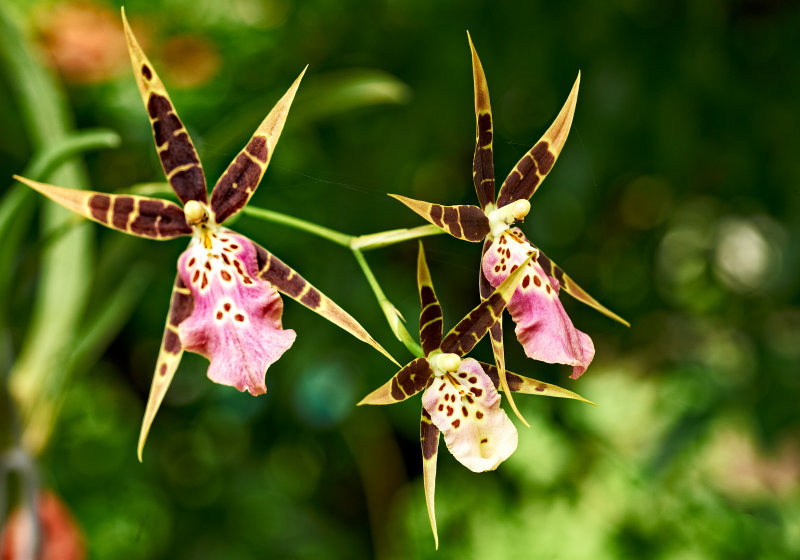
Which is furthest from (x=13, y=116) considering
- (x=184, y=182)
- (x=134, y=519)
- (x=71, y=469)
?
(x=184, y=182)

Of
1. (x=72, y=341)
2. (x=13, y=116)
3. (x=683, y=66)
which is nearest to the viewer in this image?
(x=72, y=341)

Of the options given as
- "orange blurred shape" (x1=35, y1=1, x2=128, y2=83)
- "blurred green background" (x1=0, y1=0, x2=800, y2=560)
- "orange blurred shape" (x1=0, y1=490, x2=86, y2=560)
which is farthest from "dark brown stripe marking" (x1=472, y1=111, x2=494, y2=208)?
"orange blurred shape" (x1=35, y1=1, x2=128, y2=83)

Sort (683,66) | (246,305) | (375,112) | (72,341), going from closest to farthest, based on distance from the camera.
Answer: (246,305) → (72,341) → (683,66) → (375,112)

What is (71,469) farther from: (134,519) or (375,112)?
(375,112)

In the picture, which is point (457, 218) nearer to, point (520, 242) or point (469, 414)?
point (520, 242)

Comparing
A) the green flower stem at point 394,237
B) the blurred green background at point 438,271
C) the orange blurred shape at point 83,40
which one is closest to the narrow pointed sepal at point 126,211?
the green flower stem at point 394,237

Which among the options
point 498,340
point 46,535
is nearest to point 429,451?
point 498,340

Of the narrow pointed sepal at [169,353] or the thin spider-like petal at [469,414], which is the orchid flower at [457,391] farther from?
the narrow pointed sepal at [169,353]
